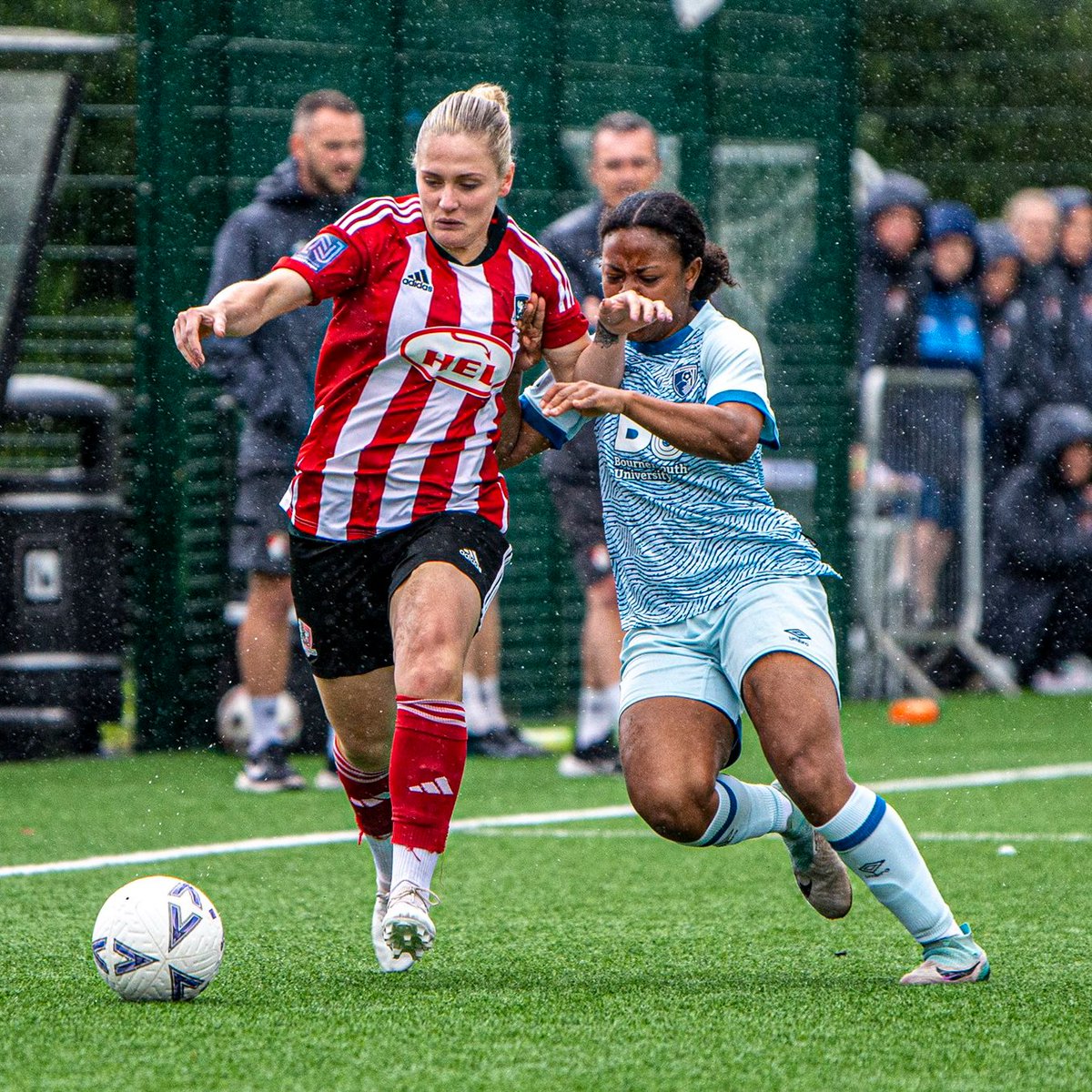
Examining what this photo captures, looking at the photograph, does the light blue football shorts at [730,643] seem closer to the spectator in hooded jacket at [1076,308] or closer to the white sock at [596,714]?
the white sock at [596,714]

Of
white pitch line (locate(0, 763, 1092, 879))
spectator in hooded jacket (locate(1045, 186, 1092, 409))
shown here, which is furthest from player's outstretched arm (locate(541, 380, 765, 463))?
spectator in hooded jacket (locate(1045, 186, 1092, 409))

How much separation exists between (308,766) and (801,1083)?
5951 mm

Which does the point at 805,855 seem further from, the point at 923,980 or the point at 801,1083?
the point at 801,1083

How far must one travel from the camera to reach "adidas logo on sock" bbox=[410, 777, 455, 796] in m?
4.46

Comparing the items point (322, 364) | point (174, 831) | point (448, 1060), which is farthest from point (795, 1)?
point (448, 1060)

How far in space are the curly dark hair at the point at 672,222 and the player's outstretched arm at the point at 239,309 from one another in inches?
27.8

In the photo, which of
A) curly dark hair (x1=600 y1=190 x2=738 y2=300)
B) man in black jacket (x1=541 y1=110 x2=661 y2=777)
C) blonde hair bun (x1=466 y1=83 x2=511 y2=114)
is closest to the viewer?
curly dark hair (x1=600 y1=190 x2=738 y2=300)

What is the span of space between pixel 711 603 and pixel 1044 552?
8.86 meters

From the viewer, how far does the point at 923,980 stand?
434 centimetres

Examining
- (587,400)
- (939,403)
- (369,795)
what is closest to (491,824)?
(369,795)

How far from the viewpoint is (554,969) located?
4562 mm

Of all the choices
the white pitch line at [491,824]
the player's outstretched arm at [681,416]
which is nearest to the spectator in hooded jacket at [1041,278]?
the white pitch line at [491,824]

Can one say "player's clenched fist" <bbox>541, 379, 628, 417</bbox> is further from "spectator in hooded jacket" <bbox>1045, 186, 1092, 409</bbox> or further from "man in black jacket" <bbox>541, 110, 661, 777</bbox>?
"spectator in hooded jacket" <bbox>1045, 186, 1092, 409</bbox>

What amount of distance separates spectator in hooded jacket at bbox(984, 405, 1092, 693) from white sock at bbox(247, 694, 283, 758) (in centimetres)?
622
